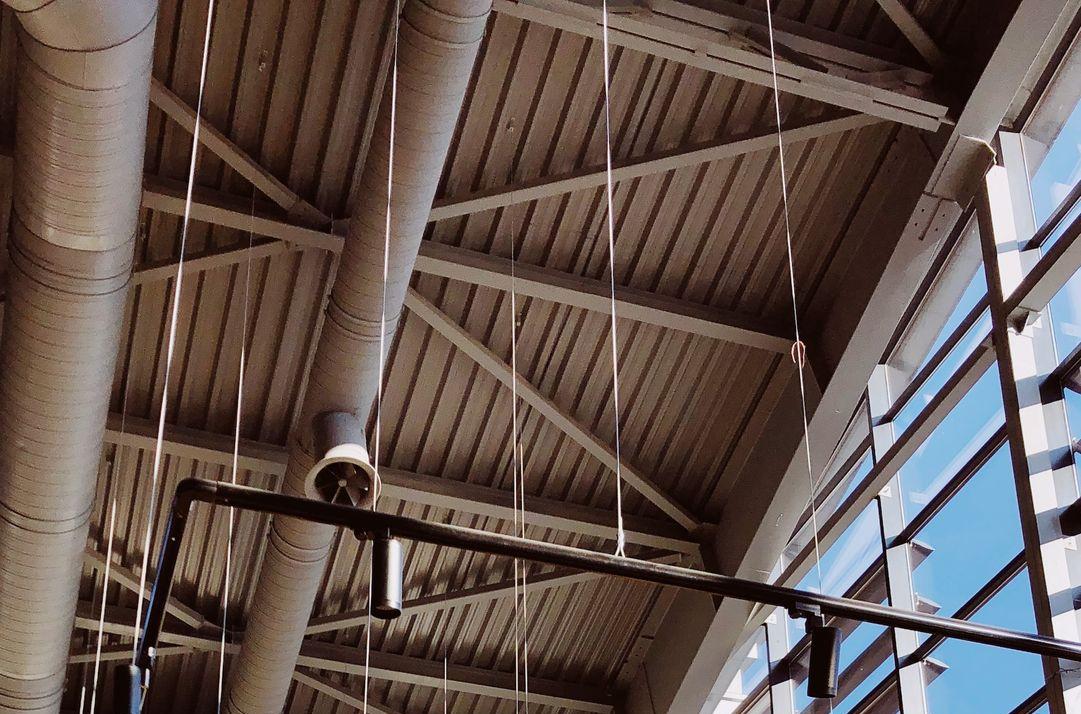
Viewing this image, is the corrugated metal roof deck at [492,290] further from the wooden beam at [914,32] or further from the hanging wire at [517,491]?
the wooden beam at [914,32]

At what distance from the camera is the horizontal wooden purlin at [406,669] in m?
13.2

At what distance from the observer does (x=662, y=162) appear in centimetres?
1038

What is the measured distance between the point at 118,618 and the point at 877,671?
7.41m

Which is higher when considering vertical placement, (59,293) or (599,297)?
(599,297)

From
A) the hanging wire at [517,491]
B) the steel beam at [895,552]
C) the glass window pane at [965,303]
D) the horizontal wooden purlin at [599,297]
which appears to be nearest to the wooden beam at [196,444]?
the hanging wire at [517,491]

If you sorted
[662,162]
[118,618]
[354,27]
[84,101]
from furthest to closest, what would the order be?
[118,618], [662,162], [354,27], [84,101]

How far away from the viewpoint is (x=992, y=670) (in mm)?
9906

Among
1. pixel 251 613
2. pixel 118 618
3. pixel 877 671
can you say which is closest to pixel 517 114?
pixel 251 613

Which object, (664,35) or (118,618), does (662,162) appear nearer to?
(664,35)

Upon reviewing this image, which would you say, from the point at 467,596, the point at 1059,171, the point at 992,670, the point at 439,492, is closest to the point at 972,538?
the point at 992,670

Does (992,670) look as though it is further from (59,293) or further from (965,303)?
(59,293)

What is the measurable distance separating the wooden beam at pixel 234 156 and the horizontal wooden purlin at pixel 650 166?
1.05m

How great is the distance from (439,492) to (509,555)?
6781 mm

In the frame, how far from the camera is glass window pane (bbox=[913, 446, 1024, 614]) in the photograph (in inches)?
390
